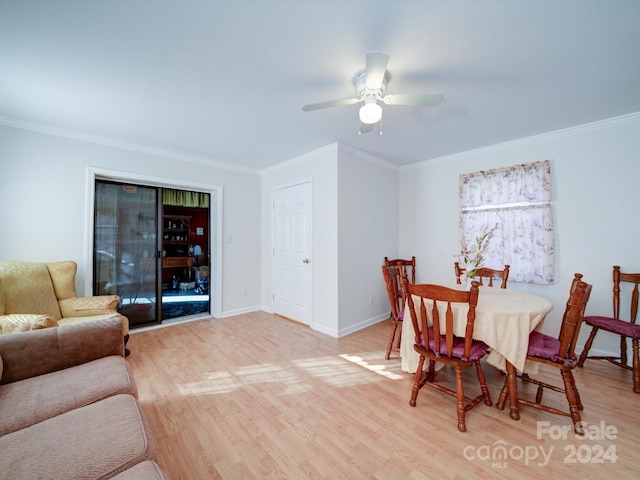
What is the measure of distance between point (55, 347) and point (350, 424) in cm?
193

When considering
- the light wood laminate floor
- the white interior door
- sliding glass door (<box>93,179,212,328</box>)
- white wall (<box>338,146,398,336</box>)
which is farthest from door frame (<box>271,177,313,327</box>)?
sliding glass door (<box>93,179,212,328</box>)

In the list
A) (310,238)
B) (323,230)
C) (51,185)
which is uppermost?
(51,185)

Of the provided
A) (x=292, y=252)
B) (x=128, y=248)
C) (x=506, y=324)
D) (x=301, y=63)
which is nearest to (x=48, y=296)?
(x=128, y=248)

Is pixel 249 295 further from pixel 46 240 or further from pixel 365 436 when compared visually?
pixel 365 436

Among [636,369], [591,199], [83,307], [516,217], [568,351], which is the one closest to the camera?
[568,351]

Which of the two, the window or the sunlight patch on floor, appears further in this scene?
the window

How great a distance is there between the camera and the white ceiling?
1415 mm

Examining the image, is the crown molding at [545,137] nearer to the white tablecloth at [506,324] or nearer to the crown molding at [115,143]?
the white tablecloth at [506,324]

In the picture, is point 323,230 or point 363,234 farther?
point 363,234

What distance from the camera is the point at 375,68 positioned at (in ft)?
5.24

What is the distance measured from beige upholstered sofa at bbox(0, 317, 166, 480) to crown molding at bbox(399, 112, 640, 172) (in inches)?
168

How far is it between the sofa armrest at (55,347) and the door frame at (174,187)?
1738mm

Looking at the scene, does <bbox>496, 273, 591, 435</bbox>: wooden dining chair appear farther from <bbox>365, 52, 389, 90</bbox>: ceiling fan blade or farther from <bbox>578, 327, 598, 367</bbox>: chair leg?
<bbox>365, 52, 389, 90</bbox>: ceiling fan blade

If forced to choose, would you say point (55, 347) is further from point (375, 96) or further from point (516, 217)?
point (516, 217)
